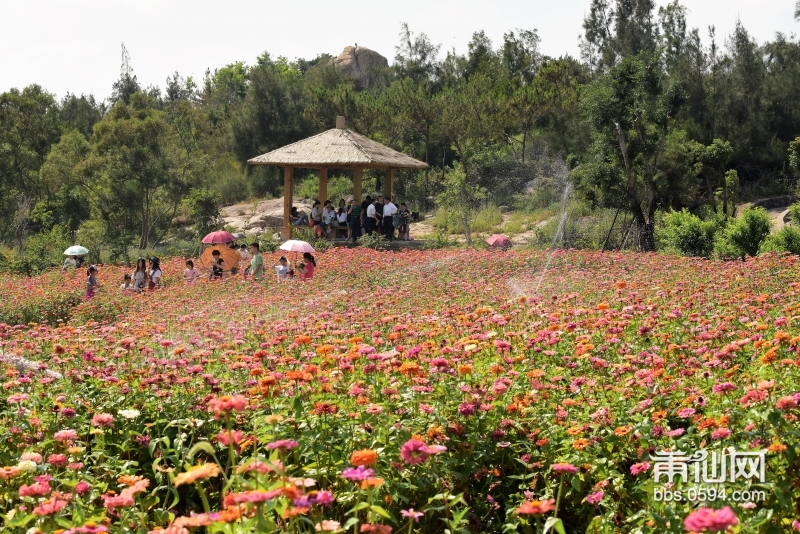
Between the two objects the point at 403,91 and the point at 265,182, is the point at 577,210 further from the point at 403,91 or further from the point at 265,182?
the point at 265,182

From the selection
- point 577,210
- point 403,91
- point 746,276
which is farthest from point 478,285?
point 403,91

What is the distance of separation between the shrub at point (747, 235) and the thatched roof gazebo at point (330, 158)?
9.30 m

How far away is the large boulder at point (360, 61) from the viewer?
58.0 meters

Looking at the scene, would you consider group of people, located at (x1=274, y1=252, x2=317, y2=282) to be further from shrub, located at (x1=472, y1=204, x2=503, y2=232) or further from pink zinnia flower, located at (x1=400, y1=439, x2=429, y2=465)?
shrub, located at (x1=472, y1=204, x2=503, y2=232)

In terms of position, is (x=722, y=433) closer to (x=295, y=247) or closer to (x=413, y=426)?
(x=413, y=426)

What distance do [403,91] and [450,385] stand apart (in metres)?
27.4

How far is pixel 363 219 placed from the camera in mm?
19922

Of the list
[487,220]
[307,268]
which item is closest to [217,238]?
[307,268]

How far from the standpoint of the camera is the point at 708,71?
31.5m

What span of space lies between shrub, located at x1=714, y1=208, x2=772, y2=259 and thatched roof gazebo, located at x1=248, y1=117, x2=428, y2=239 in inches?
366

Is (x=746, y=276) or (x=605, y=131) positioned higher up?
(x=605, y=131)

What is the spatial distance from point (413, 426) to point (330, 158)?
17405 mm

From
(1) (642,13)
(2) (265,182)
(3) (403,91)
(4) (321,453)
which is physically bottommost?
(4) (321,453)

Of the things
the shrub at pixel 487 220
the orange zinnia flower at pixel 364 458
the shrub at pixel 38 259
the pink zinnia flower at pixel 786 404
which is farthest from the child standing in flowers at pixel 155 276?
the shrub at pixel 487 220
